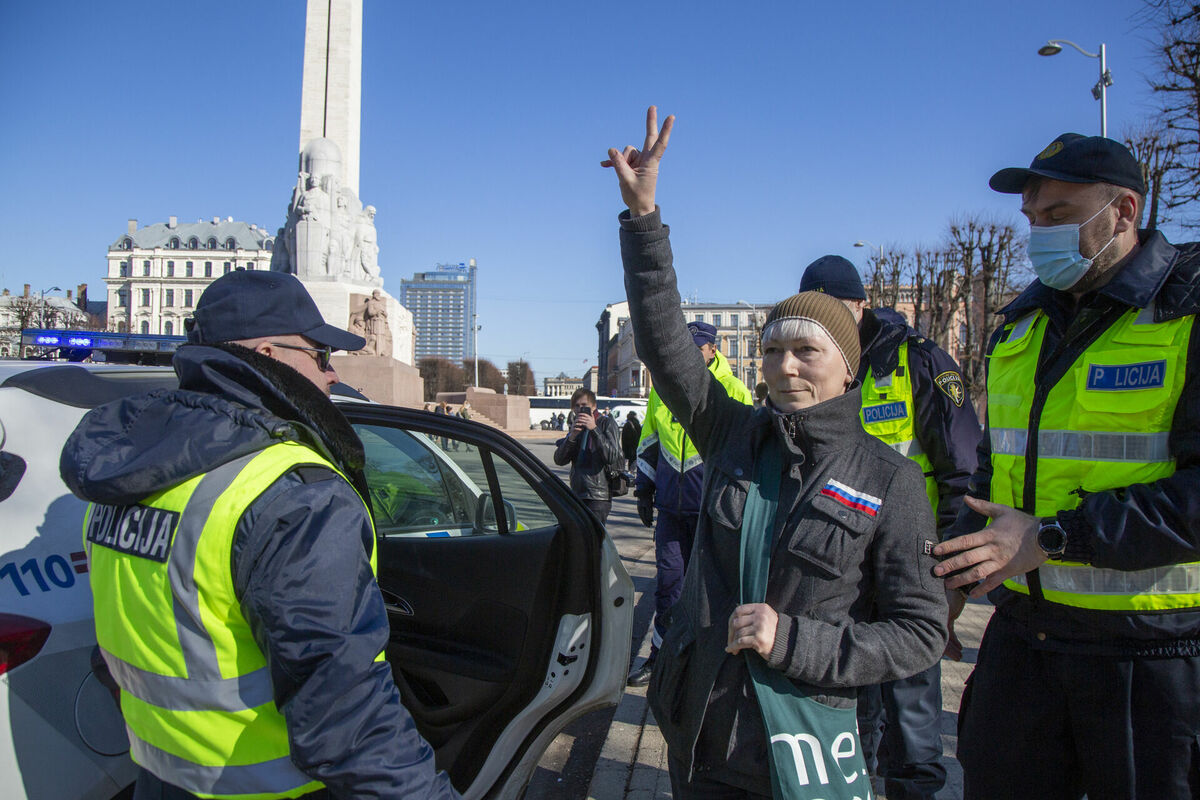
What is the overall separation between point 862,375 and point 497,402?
4006 cm

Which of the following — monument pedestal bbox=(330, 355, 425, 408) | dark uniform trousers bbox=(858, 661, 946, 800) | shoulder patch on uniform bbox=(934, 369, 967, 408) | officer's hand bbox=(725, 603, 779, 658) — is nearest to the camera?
officer's hand bbox=(725, 603, 779, 658)

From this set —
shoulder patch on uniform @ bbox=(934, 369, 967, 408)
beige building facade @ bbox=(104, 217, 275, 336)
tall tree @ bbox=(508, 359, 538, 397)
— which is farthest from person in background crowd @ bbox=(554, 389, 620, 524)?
tall tree @ bbox=(508, 359, 538, 397)

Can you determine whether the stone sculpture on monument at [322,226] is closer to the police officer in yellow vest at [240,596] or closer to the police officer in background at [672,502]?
the police officer in background at [672,502]

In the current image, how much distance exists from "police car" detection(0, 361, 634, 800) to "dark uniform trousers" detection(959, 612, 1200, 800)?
1.38 m

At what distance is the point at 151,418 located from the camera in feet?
4.86

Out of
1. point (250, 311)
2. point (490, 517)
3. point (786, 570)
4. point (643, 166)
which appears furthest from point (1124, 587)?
point (490, 517)

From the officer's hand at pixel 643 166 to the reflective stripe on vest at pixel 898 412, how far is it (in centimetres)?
156

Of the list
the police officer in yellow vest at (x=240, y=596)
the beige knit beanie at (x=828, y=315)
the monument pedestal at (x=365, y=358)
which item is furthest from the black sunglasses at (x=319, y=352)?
the monument pedestal at (x=365, y=358)

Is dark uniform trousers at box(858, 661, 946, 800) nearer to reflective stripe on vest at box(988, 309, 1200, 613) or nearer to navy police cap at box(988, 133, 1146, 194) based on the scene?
reflective stripe on vest at box(988, 309, 1200, 613)

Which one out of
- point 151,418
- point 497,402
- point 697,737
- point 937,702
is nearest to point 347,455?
point 151,418

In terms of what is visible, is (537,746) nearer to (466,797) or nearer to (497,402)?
(466,797)

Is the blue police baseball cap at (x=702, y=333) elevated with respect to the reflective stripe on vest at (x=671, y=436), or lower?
elevated

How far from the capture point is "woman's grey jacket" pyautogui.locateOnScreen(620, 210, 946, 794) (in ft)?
5.47

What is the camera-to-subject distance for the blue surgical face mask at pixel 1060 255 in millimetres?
2076
